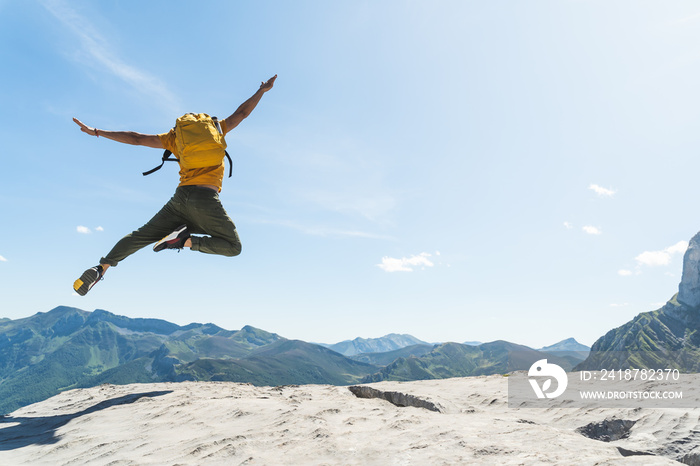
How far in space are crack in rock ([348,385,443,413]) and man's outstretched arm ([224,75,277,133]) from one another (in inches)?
265

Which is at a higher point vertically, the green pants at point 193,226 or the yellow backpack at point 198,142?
the yellow backpack at point 198,142

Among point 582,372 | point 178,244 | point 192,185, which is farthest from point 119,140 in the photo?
point 582,372

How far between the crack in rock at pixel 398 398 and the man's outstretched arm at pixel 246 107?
674 centimetres

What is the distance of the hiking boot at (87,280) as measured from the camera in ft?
24.9

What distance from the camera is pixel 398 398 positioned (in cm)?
823

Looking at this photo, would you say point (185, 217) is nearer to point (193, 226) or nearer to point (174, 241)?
point (193, 226)

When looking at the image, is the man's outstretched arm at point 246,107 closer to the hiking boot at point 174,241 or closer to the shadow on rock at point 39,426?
the hiking boot at point 174,241

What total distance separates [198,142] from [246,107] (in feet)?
4.98

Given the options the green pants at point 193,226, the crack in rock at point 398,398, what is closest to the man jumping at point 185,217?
the green pants at point 193,226

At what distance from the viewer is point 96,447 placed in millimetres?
5652

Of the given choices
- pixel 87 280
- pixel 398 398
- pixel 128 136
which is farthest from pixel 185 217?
pixel 398 398

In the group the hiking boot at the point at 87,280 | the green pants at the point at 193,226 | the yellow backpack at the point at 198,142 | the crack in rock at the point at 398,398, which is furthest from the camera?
the hiking boot at the point at 87,280

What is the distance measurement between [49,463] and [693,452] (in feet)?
27.9

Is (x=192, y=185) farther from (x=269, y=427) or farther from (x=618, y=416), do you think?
(x=618, y=416)
